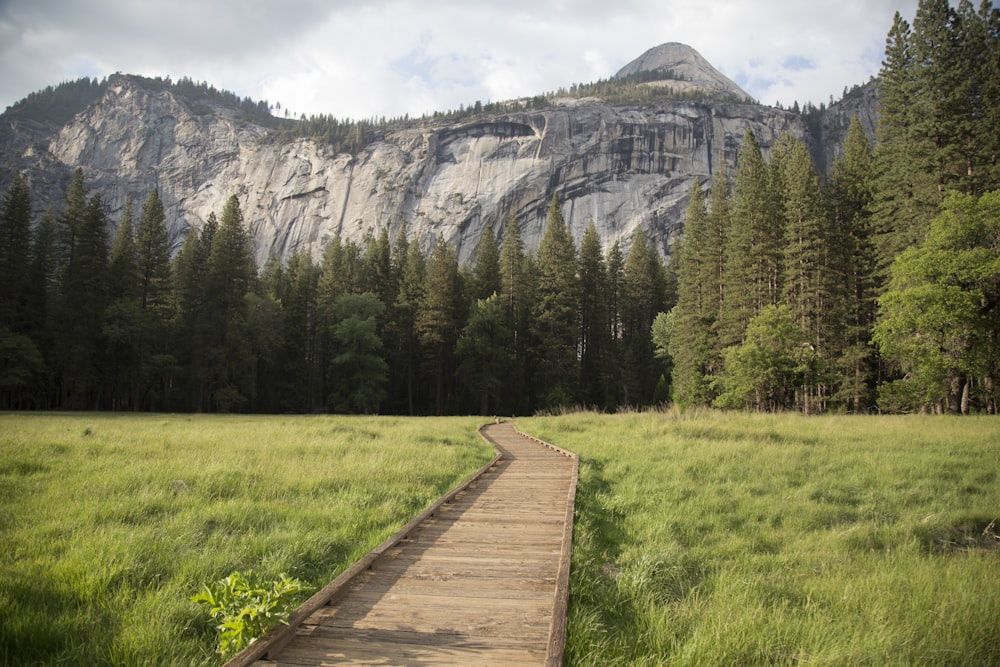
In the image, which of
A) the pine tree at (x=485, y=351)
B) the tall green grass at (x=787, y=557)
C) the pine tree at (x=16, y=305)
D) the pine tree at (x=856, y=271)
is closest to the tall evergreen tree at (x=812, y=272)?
the pine tree at (x=856, y=271)

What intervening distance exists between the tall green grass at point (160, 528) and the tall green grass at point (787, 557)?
2.93m

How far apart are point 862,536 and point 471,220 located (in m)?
116

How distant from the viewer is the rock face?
116500 mm

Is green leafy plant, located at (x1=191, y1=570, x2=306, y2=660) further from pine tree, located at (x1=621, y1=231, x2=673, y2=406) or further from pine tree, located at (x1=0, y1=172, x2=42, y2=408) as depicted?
pine tree, located at (x1=621, y1=231, x2=673, y2=406)

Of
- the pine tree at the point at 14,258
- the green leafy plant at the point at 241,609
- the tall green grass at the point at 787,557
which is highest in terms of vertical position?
the pine tree at the point at 14,258

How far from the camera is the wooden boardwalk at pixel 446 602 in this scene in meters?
3.28

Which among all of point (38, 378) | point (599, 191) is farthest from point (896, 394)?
point (599, 191)

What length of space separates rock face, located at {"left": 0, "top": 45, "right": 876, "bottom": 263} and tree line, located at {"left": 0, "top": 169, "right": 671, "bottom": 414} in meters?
56.5

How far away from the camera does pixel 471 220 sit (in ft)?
386

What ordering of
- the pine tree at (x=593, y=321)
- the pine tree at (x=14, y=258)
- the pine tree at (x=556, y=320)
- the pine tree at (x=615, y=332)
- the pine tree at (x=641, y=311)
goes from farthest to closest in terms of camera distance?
the pine tree at (x=641, y=311), the pine tree at (x=593, y=321), the pine tree at (x=615, y=332), the pine tree at (x=556, y=320), the pine tree at (x=14, y=258)

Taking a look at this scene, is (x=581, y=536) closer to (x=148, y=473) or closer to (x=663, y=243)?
(x=148, y=473)

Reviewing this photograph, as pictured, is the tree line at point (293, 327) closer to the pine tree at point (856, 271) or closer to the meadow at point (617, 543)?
the pine tree at point (856, 271)

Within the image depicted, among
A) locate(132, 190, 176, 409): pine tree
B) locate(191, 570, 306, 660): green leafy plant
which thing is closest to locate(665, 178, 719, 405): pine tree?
locate(191, 570, 306, 660): green leafy plant

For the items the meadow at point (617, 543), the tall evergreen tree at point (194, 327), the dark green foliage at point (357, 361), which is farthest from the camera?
the dark green foliage at point (357, 361)
